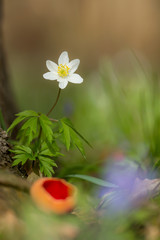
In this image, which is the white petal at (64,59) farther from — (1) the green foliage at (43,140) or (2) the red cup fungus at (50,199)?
(2) the red cup fungus at (50,199)

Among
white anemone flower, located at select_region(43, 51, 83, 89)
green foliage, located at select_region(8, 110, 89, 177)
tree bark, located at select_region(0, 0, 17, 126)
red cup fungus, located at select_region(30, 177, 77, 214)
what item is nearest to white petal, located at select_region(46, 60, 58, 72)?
white anemone flower, located at select_region(43, 51, 83, 89)

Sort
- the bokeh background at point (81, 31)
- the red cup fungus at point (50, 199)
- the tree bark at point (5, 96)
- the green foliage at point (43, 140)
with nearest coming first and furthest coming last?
the red cup fungus at point (50, 199), the green foliage at point (43, 140), the tree bark at point (5, 96), the bokeh background at point (81, 31)

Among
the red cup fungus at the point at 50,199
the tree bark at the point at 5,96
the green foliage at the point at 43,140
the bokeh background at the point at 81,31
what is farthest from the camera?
the bokeh background at the point at 81,31

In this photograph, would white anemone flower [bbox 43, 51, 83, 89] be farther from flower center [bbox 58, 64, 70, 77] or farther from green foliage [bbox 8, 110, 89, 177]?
green foliage [bbox 8, 110, 89, 177]

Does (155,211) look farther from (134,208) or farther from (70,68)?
(70,68)

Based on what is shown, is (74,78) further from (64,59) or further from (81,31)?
(81,31)

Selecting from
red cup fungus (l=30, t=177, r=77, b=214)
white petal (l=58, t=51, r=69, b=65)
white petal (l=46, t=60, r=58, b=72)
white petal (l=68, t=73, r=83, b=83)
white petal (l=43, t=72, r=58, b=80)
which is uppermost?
white petal (l=58, t=51, r=69, b=65)

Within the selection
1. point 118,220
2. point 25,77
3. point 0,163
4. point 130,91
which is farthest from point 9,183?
point 25,77

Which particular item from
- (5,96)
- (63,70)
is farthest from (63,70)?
(5,96)

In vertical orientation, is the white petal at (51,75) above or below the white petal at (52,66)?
below

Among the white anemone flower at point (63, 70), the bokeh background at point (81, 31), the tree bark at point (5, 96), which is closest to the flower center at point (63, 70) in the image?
the white anemone flower at point (63, 70)

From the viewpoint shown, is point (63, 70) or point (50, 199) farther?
point (63, 70)
